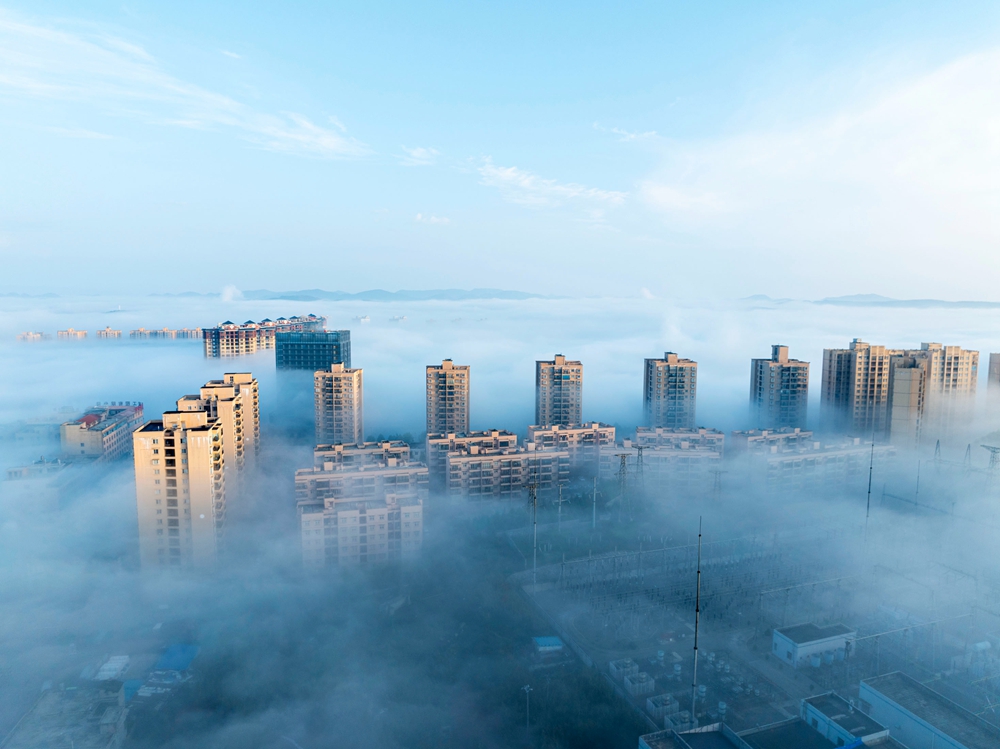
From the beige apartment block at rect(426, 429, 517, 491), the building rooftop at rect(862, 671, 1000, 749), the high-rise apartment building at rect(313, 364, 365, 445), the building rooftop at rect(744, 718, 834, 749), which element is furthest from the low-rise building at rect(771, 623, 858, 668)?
the high-rise apartment building at rect(313, 364, 365, 445)

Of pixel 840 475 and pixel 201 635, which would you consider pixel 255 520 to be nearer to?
pixel 201 635

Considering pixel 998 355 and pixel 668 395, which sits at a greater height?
pixel 998 355

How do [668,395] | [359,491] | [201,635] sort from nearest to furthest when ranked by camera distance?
[201,635] → [359,491] → [668,395]

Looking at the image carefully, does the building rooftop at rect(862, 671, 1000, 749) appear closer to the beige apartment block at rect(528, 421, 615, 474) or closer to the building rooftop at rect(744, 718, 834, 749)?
the building rooftop at rect(744, 718, 834, 749)

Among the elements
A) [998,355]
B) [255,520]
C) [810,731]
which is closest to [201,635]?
[255,520]

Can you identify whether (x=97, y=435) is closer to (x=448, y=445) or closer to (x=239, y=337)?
(x=448, y=445)

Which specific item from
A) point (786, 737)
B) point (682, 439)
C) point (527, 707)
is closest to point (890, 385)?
point (682, 439)
